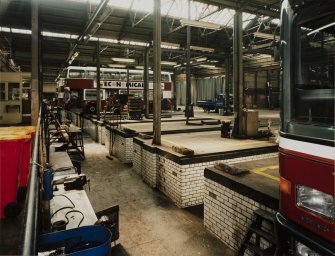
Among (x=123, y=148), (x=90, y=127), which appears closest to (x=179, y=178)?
(x=123, y=148)

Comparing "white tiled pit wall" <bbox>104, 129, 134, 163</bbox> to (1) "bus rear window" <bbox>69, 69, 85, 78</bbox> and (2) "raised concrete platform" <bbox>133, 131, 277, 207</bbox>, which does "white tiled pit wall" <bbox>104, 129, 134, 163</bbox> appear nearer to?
(2) "raised concrete platform" <bbox>133, 131, 277, 207</bbox>

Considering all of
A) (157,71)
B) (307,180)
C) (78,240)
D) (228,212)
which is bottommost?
(228,212)

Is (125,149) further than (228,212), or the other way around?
(125,149)

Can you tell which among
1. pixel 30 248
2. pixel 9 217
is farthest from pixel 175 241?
pixel 30 248

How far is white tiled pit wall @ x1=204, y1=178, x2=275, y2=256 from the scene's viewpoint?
4.10 metres

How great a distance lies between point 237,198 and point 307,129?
223 cm

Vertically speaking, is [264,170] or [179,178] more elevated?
[264,170]

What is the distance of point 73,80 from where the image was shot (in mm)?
20719

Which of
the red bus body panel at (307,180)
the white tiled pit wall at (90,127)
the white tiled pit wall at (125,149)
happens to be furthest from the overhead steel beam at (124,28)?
the red bus body panel at (307,180)

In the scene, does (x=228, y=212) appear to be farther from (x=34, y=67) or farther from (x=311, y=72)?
(x=34, y=67)

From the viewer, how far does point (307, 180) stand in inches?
90.2

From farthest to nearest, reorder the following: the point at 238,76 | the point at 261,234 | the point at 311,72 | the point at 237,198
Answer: the point at 238,76
the point at 237,198
the point at 261,234
the point at 311,72

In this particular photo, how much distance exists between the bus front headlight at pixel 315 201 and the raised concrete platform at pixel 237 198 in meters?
1.10

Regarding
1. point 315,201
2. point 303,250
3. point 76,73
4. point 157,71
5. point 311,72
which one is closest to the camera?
point 315,201
